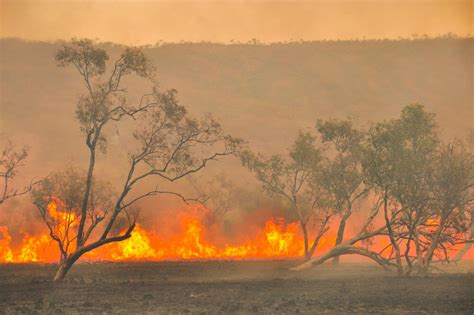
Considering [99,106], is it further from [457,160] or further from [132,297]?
[457,160]

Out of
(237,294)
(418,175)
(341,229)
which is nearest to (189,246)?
(341,229)

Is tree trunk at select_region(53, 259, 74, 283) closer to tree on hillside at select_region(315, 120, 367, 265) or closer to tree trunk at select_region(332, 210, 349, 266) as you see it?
tree trunk at select_region(332, 210, 349, 266)

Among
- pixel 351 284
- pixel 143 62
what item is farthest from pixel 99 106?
pixel 351 284

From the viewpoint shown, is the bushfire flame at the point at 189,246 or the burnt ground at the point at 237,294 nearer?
the burnt ground at the point at 237,294

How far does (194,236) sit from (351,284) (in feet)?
206

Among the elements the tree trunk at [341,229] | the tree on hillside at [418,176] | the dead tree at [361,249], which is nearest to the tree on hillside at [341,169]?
the tree trunk at [341,229]

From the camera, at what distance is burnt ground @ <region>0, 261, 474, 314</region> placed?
44.4 m

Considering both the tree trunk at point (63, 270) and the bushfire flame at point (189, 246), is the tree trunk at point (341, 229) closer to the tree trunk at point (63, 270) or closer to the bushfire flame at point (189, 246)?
the bushfire flame at point (189, 246)

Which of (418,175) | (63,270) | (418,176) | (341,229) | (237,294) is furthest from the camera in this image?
(341,229)

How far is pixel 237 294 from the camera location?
54562 millimetres

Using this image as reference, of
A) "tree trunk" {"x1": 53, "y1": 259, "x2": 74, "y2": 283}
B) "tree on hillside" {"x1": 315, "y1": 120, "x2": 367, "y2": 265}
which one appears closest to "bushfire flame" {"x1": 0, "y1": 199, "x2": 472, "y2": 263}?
"tree on hillside" {"x1": 315, "y1": 120, "x2": 367, "y2": 265}

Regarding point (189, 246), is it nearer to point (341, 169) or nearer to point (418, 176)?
point (341, 169)

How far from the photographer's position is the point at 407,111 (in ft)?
239

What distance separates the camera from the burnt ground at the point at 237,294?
44438 millimetres
